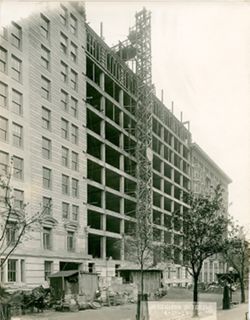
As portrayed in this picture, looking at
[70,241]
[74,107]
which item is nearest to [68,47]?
[74,107]

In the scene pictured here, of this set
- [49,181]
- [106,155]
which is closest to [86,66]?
[106,155]

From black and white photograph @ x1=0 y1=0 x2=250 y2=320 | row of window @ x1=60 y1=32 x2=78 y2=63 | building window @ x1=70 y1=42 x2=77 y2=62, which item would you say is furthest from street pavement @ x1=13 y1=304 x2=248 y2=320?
building window @ x1=70 y1=42 x2=77 y2=62

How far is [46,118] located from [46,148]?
4.51 feet

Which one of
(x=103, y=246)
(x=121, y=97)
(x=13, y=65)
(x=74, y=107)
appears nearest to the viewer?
(x=13, y=65)

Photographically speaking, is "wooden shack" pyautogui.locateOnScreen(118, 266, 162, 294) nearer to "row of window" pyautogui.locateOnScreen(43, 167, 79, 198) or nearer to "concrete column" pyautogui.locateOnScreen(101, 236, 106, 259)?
"concrete column" pyautogui.locateOnScreen(101, 236, 106, 259)

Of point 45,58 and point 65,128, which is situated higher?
point 45,58

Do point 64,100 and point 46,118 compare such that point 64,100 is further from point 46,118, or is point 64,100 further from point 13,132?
point 13,132

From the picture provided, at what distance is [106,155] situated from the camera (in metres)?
29.0

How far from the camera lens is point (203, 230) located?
1739 centimetres

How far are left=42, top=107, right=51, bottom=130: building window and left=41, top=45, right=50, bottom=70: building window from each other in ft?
6.30

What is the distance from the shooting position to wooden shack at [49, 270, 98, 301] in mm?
21469

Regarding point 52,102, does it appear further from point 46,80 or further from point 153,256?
point 153,256

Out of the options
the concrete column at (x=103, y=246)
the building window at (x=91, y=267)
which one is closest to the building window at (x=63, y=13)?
the building window at (x=91, y=267)

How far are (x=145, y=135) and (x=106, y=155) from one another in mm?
7004
